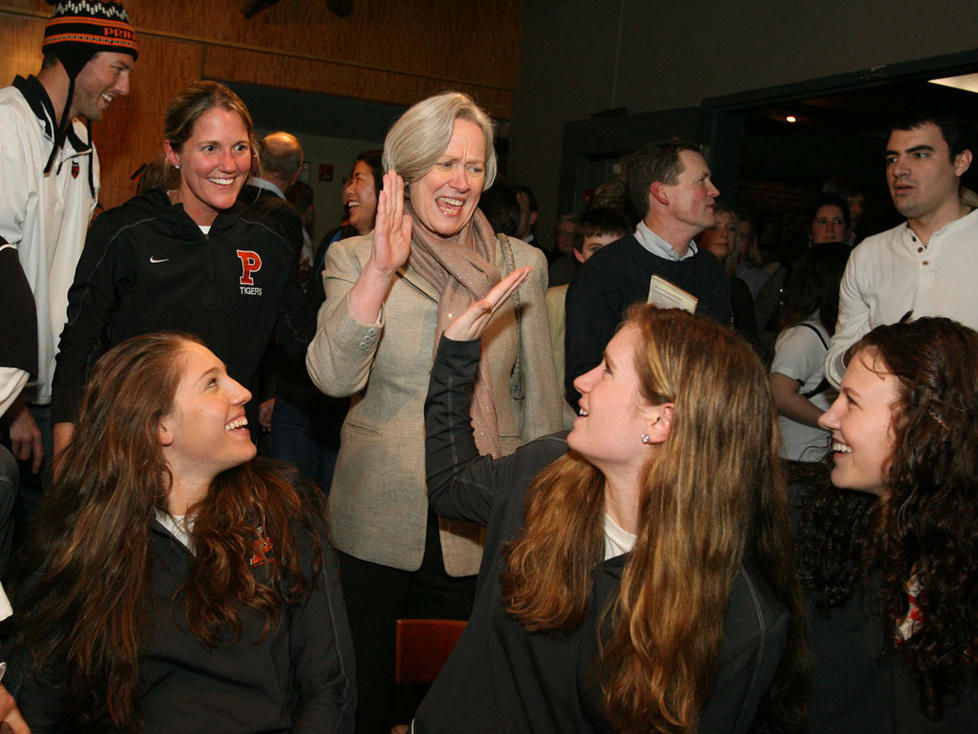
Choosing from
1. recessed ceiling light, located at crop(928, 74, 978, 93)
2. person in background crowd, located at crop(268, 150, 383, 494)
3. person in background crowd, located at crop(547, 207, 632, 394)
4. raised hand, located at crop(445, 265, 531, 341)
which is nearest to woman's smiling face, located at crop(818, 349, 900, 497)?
raised hand, located at crop(445, 265, 531, 341)

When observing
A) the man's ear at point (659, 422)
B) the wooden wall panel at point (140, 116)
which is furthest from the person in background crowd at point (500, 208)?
the wooden wall panel at point (140, 116)

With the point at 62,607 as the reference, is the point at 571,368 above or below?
above

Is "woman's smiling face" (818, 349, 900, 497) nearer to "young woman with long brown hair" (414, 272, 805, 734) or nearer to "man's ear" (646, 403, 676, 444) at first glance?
"young woman with long brown hair" (414, 272, 805, 734)

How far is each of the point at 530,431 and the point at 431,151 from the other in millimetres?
713

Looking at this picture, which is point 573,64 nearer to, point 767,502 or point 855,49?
point 855,49

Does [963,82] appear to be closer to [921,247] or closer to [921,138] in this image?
[921,138]

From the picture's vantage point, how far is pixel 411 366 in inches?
84.4

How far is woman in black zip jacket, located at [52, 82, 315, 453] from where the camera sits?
2299 millimetres

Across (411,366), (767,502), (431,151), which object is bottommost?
(767,502)

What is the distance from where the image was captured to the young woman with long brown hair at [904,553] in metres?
1.57

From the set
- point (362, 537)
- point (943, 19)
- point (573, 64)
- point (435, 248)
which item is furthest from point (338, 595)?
point (573, 64)

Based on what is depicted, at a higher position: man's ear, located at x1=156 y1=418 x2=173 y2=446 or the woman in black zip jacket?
the woman in black zip jacket

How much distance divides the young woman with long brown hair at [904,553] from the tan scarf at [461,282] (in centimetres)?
74

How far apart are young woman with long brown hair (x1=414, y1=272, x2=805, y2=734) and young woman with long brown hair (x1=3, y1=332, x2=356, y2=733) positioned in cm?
30
